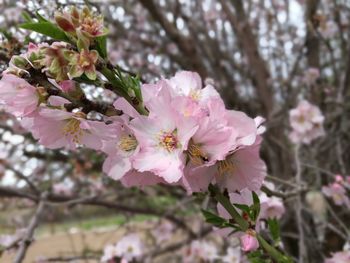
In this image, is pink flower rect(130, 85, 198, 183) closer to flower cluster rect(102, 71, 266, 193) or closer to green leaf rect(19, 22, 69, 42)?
flower cluster rect(102, 71, 266, 193)

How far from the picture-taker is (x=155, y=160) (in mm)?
744

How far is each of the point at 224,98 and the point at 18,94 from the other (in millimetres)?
2451

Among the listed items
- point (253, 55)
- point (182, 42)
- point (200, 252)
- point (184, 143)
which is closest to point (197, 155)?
point (184, 143)

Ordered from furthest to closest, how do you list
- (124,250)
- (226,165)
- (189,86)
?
1. (124,250)
2. (189,86)
3. (226,165)

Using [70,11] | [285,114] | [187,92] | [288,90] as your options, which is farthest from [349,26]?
[70,11]

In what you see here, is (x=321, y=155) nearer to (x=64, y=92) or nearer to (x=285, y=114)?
(x=285, y=114)

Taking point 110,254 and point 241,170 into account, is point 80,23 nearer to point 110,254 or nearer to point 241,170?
point 241,170

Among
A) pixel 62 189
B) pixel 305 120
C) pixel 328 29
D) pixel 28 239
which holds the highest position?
pixel 328 29

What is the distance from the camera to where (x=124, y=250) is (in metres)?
2.16

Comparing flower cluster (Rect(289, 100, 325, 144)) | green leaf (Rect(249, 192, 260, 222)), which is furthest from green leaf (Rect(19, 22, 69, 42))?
flower cluster (Rect(289, 100, 325, 144))

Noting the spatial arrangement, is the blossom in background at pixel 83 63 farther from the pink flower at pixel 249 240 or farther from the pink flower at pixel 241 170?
the pink flower at pixel 249 240

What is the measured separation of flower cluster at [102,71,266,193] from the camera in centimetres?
Answer: 72

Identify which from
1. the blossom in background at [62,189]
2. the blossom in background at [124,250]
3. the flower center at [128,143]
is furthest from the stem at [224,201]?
the blossom in background at [62,189]

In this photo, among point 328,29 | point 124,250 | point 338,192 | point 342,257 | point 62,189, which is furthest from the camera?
point 62,189
